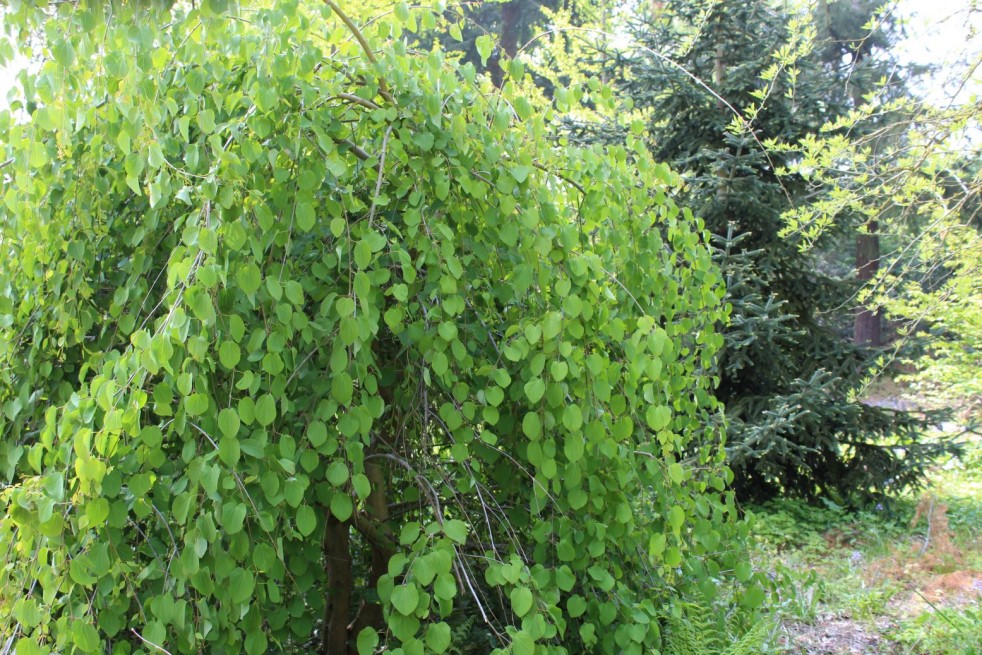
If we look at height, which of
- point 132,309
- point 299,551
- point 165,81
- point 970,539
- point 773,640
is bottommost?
point 970,539

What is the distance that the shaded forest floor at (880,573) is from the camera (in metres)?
2.81

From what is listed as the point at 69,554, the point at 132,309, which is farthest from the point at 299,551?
the point at 132,309

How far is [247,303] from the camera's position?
154cm

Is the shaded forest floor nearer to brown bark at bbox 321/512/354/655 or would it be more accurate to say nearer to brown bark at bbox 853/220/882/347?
brown bark at bbox 321/512/354/655

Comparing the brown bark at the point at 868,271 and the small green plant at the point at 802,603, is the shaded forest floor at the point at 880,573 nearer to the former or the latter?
the small green plant at the point at 802,603

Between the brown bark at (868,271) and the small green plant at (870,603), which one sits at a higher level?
the small green plant at (870,603)

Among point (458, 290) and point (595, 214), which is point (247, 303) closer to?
point (458, 290)

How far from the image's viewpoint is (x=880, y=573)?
378 cm

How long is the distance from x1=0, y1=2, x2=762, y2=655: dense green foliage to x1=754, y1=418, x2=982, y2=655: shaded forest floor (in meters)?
0.83

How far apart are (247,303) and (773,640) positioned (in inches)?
82.3

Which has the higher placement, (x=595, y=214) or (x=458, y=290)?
(x=595, y=214)

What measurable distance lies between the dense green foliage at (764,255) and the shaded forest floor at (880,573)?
1.03 ft

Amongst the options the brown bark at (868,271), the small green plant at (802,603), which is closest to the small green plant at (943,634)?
the small green plant at (802,603)

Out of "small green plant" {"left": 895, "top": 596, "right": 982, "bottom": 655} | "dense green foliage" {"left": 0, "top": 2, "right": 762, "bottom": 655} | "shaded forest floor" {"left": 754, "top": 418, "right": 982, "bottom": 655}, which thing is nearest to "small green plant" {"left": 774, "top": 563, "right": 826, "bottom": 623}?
"shaded forest floor" {"left": 754, "top": 418, "right": 982, "bottom": 655}
